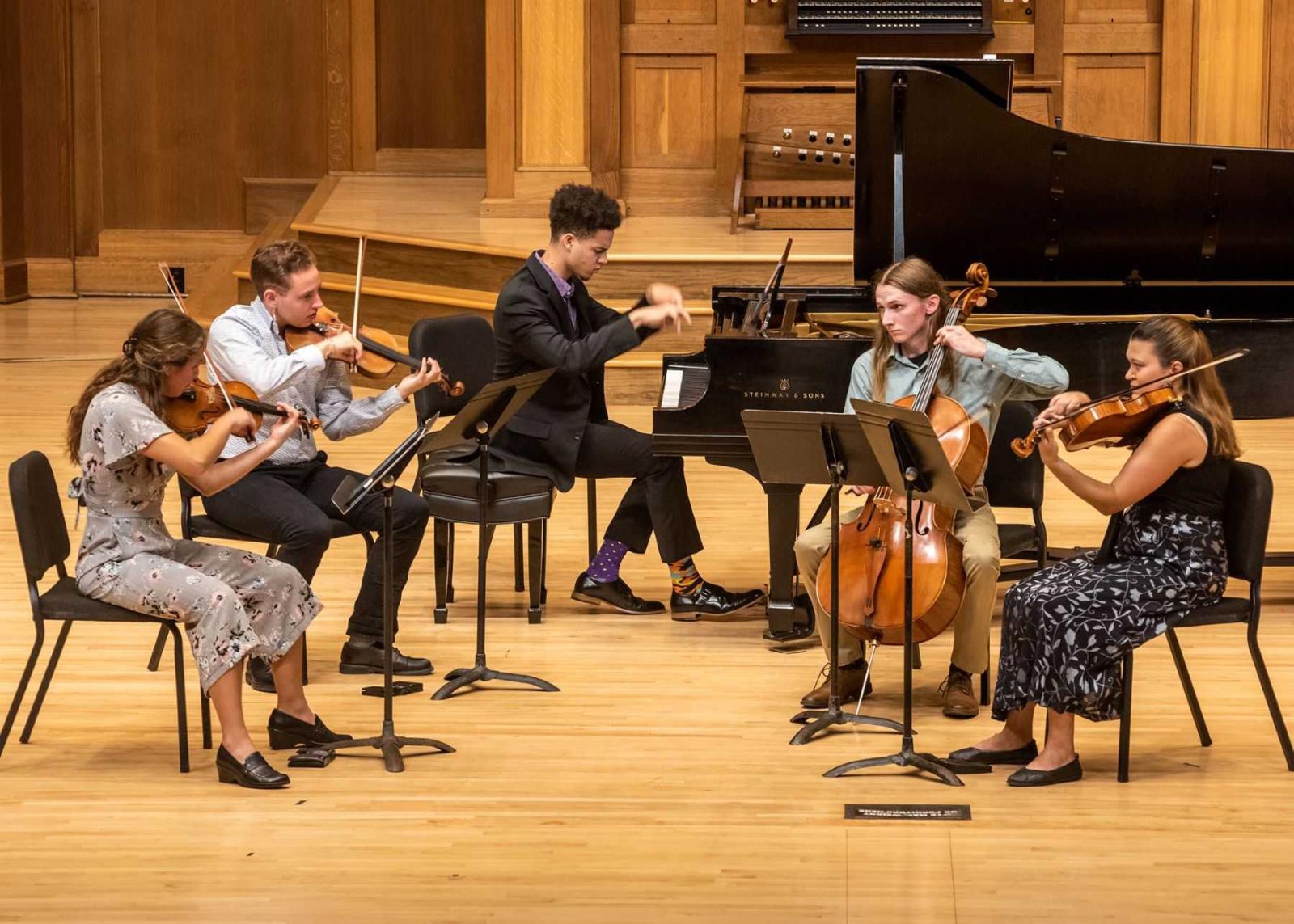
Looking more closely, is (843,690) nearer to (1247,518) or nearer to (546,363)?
(1247,518)

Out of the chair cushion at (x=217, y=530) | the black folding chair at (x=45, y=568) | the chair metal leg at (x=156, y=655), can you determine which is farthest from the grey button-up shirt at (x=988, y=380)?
the chair metal leg at (x=156, y=655)

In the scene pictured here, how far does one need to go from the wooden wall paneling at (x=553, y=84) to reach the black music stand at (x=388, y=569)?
587 cm

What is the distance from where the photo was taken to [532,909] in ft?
→ 10.8

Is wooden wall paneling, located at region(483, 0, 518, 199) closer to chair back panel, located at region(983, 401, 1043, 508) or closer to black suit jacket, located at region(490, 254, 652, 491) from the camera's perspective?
black suit jacket, located at region(490, 254, 652, 491)

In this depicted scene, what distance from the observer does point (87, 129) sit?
12578 millimetres

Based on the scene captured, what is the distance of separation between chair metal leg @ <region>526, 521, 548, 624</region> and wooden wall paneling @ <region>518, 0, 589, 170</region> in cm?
479

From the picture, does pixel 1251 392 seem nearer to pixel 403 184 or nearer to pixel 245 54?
pixel 403 184

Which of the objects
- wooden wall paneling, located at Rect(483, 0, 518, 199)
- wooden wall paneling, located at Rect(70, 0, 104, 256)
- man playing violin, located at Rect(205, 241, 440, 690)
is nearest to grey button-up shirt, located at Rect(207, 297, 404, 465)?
man playing violin, located at Rect(205, 241, 440, 690)

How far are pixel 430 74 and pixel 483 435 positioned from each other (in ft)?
26.5

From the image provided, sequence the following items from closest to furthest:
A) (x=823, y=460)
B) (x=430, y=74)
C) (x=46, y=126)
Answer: (x=823, y=460) → (x=430, y=74) → (x=46, y=126)

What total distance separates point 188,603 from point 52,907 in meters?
0.83

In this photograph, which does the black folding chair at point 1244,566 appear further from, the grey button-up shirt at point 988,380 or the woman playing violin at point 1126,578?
the grey button-up shirt at point 988,380

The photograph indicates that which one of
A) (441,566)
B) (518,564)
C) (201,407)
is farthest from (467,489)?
(201,407)

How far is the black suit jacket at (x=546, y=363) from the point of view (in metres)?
5.11
